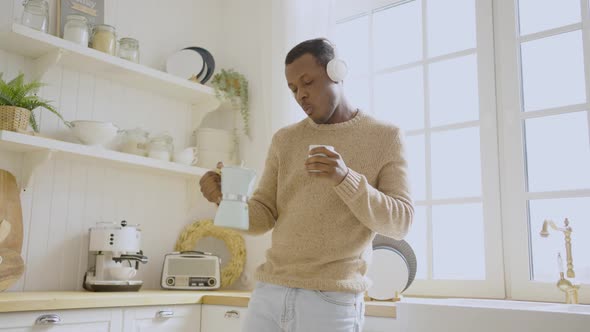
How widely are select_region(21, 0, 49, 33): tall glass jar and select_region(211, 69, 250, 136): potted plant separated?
89 centimetres

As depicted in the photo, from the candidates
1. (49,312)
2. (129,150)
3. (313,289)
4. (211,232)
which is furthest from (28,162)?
(313,289)

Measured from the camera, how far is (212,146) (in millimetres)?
2990

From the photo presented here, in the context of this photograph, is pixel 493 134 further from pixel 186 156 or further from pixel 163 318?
pixel 163 318

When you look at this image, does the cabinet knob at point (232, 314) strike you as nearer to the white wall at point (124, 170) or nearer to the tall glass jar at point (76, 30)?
the white wall at point (124, 170)

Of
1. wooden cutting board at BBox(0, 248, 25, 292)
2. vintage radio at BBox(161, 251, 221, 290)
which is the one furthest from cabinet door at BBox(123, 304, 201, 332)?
wooden cutting board at BBox(0, 248, 25, 292)

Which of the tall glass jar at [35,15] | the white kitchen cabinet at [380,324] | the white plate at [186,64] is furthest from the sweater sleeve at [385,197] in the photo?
the white plate at [186,64]

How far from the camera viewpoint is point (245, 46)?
125 inches

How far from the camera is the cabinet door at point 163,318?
7.02 feet

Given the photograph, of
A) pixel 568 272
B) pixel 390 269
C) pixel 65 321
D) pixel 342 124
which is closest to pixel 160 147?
pixel 65 321

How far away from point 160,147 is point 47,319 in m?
1.04

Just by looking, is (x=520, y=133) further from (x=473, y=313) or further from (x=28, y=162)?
(x=28, y=162)

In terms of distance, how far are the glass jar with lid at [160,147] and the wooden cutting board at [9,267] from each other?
735 mm

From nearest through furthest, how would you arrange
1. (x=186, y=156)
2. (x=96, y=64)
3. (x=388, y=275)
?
(x=388, y=275) < (x=96, y=64) < (x=186, y=156)

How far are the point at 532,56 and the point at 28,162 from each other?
2095 mm
